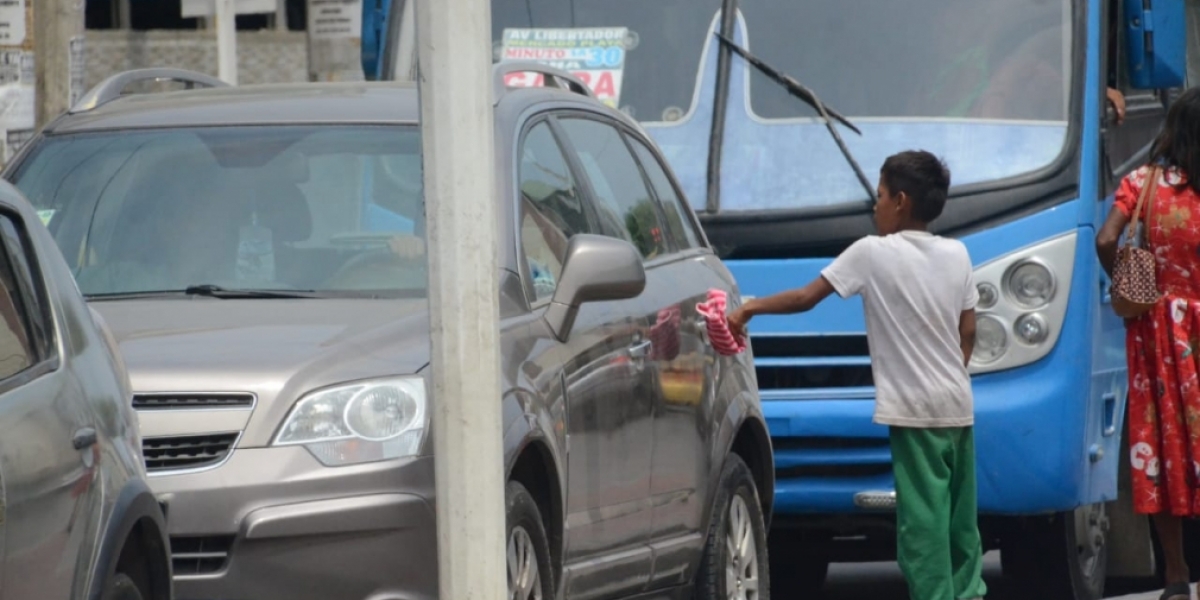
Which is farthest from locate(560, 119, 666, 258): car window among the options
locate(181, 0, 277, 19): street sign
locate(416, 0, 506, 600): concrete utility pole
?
locate(181, 0, 277, 19): street sign

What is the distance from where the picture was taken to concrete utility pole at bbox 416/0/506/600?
476cm

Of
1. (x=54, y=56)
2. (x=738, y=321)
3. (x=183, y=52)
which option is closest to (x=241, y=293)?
(x=738, y=321)

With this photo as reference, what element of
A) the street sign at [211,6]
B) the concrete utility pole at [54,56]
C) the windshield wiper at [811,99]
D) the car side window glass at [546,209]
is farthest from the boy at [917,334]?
the street sign at [211,6]

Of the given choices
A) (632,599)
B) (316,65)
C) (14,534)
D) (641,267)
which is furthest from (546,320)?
(316,65)

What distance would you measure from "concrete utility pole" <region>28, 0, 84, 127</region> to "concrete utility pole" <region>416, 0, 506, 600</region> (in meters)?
6.41

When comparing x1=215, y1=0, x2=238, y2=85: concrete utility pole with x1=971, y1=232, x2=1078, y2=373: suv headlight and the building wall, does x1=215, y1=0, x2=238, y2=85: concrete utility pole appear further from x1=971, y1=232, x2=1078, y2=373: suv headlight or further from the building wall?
the building wall

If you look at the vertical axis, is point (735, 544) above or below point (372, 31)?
below

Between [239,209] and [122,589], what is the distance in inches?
77.2

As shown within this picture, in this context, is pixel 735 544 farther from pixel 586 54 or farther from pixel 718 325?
pixel 586 54

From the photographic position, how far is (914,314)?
7.15m

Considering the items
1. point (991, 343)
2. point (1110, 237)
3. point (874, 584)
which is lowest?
point (874, 584)

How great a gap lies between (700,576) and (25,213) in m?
2.95

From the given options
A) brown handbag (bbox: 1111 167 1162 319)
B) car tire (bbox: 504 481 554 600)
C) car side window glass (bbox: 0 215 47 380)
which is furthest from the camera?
brown handbag (bbox: 1111 167 1162 319)

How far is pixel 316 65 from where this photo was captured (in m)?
14.4
